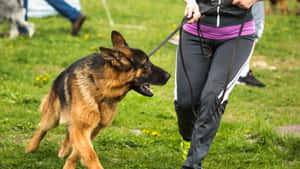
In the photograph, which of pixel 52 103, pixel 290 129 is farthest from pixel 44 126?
pixel 290 129

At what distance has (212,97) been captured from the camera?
362cm

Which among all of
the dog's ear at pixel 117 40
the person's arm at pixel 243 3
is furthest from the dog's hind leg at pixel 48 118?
the person's arm at pixel 243 3

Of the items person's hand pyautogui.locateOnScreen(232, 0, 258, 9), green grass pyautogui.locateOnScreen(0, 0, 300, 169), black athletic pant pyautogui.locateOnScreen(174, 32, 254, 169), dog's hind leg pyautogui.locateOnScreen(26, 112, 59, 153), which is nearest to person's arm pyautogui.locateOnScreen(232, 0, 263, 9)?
person's hand pyautogui.locateOnScreen(232, 0, 258, 9)

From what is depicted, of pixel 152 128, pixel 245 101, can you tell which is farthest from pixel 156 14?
pixel 152 128

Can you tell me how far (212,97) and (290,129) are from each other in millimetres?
2341

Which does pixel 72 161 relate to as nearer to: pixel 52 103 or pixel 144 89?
pixel 52 103

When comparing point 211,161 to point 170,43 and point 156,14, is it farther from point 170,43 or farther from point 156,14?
point 156,14

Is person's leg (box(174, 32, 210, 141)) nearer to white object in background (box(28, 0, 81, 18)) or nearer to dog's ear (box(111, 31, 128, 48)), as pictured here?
dog's ear (box(111, 31, 128, 48))

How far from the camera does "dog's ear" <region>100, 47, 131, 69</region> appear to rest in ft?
11.4

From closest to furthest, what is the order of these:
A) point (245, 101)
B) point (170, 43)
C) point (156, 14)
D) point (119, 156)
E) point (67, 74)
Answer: point (67, 74) < point (119, 156) < point (245, 101) < point (170, 43) < point (156, 14)

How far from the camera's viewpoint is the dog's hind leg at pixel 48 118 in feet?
13.9

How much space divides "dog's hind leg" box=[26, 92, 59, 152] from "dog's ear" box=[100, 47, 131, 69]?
37.5 inches

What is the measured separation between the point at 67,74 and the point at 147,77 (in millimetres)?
864

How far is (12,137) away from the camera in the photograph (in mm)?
4766
